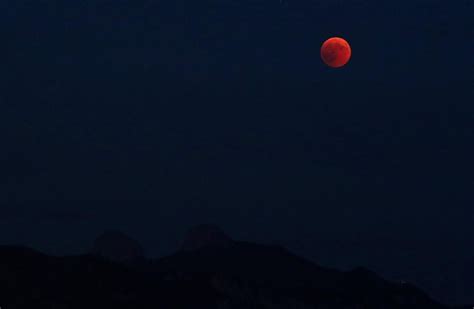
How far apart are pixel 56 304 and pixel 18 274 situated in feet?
45.4

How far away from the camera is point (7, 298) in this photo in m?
183

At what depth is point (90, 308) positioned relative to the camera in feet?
647

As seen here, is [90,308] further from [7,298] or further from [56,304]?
[7,298]

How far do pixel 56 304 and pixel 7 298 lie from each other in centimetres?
1232

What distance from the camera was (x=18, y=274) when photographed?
19975 centimetres

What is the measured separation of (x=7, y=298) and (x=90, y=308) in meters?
20.8

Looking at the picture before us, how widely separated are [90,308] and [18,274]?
17946 millimetres

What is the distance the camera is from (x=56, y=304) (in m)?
192

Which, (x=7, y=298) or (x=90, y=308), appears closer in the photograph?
(x=7, y=298)

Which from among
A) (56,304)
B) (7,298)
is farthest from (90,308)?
(7,298)

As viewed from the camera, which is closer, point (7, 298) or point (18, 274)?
point (7, 298)

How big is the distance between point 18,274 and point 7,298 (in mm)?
17175
